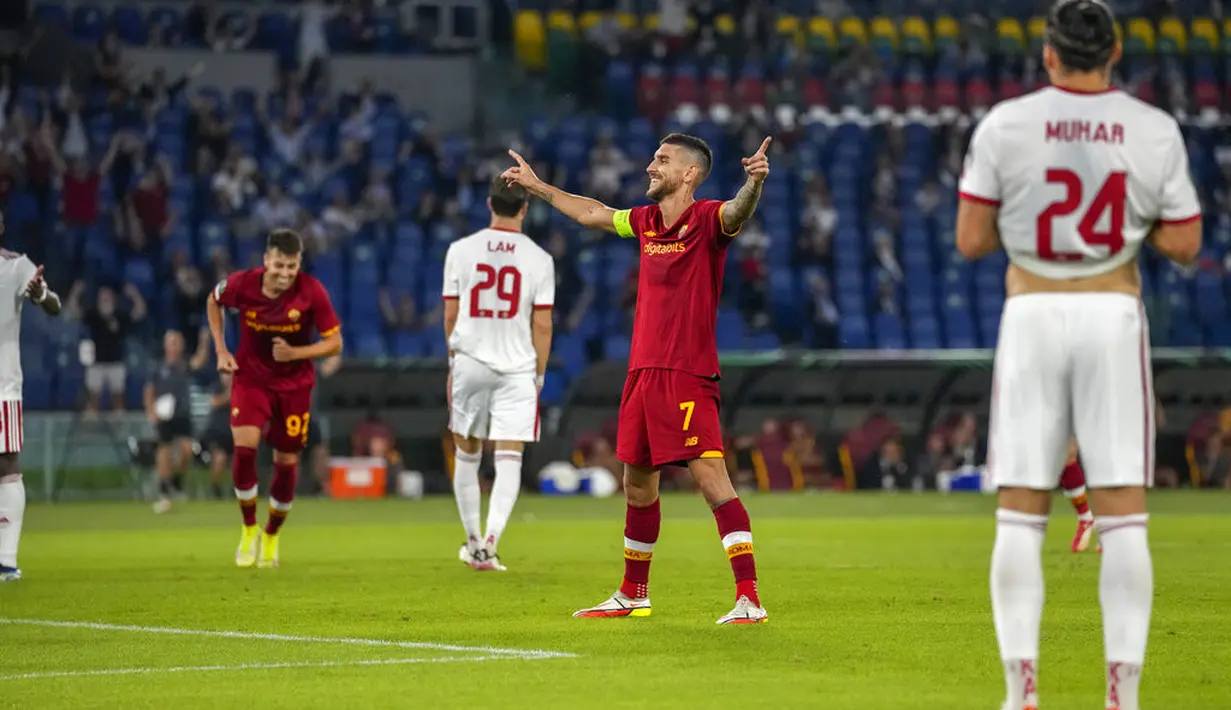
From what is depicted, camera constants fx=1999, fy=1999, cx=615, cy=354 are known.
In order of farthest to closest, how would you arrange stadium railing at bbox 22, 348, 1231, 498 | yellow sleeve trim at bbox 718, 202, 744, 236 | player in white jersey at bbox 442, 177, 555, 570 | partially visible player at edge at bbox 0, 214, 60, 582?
stadium railing at bbox 22, 348, 1231, 498 < player in white jersey at bbox 442, 177, 555, 570 < partially visible player at edge at bbox 0, 214, 60, 582 < yellow sleeve trim at bbox 718, 202, 744, 236

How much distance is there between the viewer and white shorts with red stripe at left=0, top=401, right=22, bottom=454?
1355 cm

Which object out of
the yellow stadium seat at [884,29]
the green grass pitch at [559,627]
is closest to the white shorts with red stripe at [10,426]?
the green grass pitch at [559,627]

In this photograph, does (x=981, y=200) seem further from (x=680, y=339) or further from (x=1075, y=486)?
(x=1075, y=486)

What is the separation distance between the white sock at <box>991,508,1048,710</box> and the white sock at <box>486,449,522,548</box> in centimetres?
793

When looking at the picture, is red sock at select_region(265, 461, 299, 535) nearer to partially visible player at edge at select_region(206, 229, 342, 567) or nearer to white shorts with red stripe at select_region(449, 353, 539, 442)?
partially visible player at edge at select_region(206, 229, 342, 567)

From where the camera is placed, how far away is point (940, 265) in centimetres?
3409

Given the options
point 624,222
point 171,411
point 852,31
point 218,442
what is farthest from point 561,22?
point 624,222

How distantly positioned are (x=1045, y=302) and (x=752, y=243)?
86.1ft

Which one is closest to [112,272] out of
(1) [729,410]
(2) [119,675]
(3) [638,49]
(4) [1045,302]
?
(1) [729,410]

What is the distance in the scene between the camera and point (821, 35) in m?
39.4

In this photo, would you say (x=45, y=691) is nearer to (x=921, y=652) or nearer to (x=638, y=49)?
(x=921, y=652)

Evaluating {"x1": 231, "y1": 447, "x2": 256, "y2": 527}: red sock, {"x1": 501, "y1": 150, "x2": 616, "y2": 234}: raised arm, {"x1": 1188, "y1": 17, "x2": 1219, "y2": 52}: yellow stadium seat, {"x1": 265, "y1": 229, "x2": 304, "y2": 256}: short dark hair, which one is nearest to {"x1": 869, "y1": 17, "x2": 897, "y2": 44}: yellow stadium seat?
{"x1": 1188, "y1": 17, "x2": 1219, "y2": 52}: yellow stadium seat

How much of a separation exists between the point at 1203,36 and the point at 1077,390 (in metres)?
36.6

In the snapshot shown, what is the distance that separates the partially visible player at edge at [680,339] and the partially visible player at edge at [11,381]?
4.75 metres
